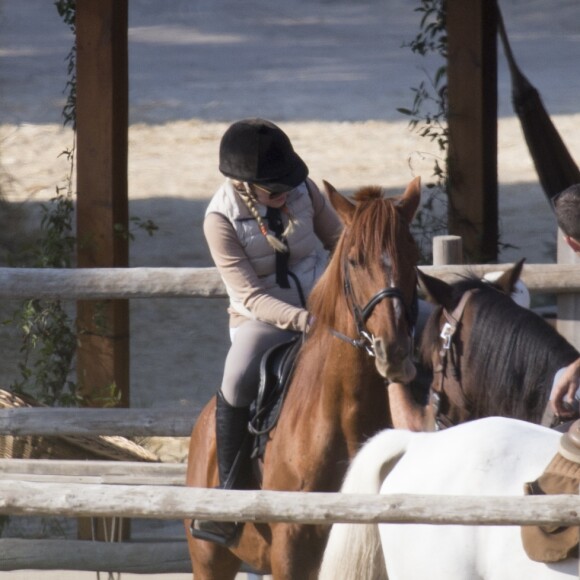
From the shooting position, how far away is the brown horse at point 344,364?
3279 mm

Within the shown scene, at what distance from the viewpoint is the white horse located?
2.77m

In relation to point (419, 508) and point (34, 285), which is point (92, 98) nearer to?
point (34, 285)

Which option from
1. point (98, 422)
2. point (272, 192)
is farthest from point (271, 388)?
point (98, 422)

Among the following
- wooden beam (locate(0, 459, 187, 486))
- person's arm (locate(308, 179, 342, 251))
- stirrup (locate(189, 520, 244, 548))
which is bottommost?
wooden beam (locate(0, 459, 187, 486))

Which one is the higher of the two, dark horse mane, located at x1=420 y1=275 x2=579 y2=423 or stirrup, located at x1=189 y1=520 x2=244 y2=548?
dark horse mane, located at x1=420 y1=275 x2=579 y2=423

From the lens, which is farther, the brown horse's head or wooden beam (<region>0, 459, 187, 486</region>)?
wooden beam (<region>0, 459, 187, 486</region>)

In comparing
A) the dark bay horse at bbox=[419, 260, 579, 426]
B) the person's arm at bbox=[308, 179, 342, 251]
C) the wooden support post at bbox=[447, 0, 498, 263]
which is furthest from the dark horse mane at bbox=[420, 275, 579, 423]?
the wooden support post at bbox=[447, 0, 498, 263]

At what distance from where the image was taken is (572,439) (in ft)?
8.61

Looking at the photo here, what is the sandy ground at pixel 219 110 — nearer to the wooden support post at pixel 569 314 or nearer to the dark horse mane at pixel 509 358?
the wooden support post at pixel 569 314

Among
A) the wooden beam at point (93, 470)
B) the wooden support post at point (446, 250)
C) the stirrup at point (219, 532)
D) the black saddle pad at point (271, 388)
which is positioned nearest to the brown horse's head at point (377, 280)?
the black saddle pad at point (271, 388)

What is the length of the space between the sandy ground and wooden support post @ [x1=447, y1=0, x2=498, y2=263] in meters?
2.09

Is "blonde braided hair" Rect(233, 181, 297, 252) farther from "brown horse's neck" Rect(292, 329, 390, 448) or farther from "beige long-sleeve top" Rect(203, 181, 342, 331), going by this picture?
"brown horse's neck" Rect(292, 329, 390, 448)

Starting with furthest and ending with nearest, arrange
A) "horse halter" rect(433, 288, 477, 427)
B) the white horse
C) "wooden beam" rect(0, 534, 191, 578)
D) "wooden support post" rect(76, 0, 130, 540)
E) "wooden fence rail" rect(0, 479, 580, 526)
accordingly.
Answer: "wooden support post" rect(76, 0, 130, 540), "wooden beam" rect(0, 534, 191, 578), "horse halter" rect(433, 288, 477, 427), the white horse, "wooden fence rail" rect(0, 479, 580, 526)

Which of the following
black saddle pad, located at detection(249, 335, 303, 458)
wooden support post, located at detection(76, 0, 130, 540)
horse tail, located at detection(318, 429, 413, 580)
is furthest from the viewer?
wooden support post, located at detection(76, 0, 130, 540)
